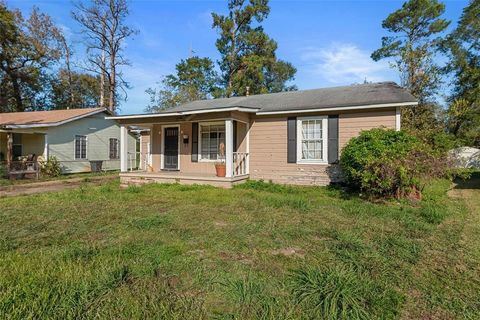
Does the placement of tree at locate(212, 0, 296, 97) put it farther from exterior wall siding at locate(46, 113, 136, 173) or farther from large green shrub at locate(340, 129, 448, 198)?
large green shrub at locate(340, 129, 448, 198)

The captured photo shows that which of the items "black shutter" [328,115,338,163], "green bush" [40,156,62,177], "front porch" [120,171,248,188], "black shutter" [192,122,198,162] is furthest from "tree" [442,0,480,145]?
"green bush" [40,156,62,177]

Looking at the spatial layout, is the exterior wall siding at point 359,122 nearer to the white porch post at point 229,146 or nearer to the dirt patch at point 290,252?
the white porch post at point 229,146

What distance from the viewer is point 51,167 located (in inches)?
589

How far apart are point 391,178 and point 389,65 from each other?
29.7 feet

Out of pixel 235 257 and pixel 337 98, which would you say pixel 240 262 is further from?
pixel 337 98

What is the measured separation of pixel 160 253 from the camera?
364cm

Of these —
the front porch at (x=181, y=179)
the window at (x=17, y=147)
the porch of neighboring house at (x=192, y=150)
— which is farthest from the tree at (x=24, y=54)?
the front porch at (x=181, y=179)

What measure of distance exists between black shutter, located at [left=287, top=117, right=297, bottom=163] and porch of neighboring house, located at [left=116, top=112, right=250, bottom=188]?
66.9 inches

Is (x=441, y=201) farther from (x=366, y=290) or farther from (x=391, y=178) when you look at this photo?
(x=366, y=290)

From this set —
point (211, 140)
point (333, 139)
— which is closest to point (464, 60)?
point (333, 139)

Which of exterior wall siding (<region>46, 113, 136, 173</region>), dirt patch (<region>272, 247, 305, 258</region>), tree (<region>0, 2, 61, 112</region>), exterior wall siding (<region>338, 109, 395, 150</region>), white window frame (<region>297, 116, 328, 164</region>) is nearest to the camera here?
dirt patch (<region>272, 247, 305, 258</region>)

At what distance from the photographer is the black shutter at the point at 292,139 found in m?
9.98

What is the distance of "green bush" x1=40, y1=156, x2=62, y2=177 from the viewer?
1481cm

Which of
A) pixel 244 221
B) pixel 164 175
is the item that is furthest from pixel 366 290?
pixel 164 175
